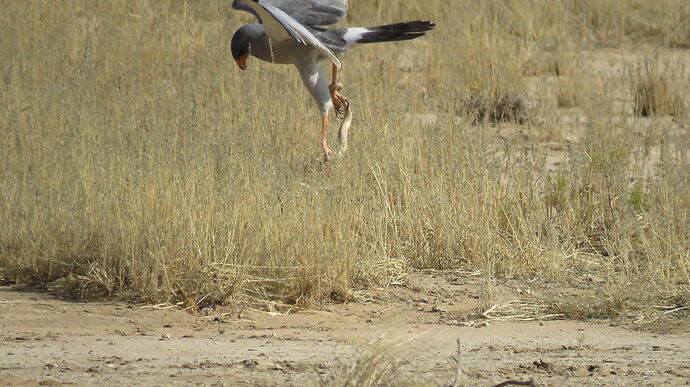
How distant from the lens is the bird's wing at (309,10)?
27.5ft

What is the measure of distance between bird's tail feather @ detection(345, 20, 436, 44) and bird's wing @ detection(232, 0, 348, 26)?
199mm

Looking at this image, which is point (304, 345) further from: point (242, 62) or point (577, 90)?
point (577, 90)

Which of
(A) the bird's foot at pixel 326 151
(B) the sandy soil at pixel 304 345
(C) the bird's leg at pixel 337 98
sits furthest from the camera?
(C) the bird's leg at pixel 337 98

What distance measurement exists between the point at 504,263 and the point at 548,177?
128cm

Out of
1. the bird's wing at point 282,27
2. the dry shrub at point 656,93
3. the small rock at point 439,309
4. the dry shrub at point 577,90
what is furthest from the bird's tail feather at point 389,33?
the small rock at point 439,309

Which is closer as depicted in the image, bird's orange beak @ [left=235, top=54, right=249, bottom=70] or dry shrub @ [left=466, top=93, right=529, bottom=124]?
bird's orange beak @ [left=235, top=54, right=249, bottom=70]

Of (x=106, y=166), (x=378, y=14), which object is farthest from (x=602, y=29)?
(x=106, y=166)

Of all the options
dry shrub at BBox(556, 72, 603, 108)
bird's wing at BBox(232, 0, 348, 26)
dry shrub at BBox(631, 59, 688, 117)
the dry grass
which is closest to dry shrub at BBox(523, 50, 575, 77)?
dry shrub at BBox(556, 72, 603, 108)

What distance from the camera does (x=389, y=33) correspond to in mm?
8711

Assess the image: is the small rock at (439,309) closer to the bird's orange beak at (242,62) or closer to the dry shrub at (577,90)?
the bird's orange beak at (242,62)

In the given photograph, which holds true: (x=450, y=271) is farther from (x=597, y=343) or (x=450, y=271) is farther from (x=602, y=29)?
(x=602, y=29)

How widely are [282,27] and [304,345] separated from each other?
3598 mm

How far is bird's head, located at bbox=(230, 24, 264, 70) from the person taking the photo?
8.41 meters

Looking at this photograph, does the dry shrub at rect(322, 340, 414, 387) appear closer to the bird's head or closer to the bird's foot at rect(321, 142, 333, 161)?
the bird's foot at rect(321, 142, 333, 161)
